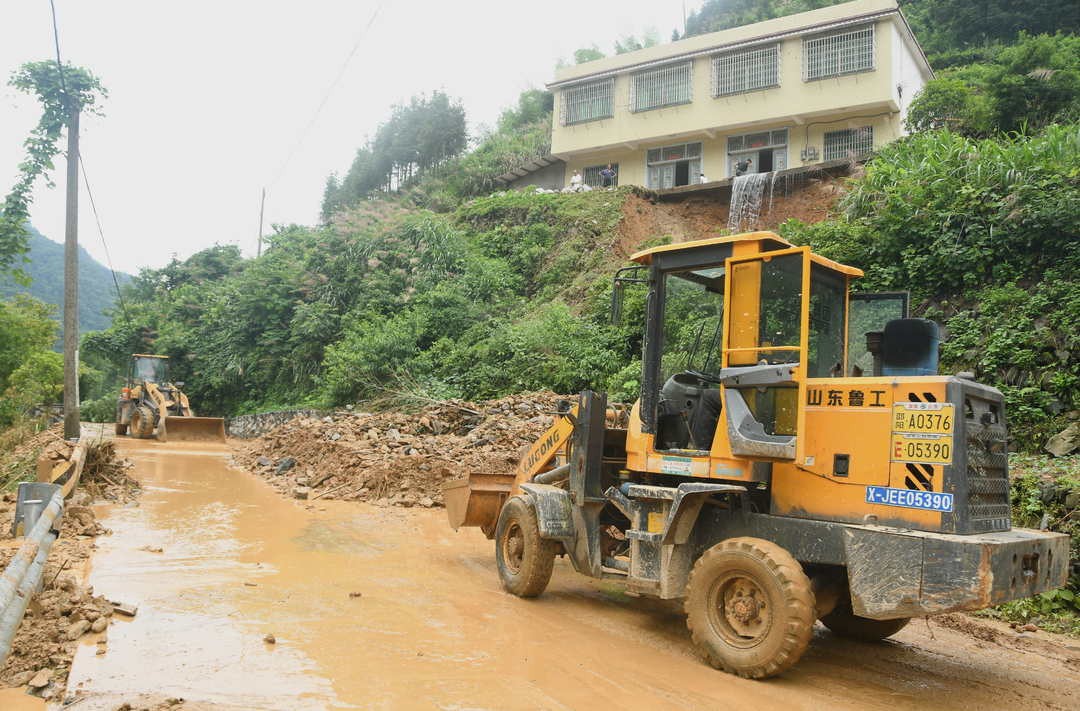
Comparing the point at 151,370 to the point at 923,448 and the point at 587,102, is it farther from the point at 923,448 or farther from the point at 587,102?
the point at 923,448

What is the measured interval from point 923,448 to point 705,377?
1630mm

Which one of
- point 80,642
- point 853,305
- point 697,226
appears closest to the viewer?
point 80,642

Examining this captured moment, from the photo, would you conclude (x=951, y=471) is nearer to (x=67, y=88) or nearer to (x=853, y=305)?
(x=853, y=305)

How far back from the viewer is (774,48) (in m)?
23.4

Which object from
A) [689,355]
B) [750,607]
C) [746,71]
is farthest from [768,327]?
[746,71]

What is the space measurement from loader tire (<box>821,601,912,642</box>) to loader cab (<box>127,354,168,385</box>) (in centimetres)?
2431

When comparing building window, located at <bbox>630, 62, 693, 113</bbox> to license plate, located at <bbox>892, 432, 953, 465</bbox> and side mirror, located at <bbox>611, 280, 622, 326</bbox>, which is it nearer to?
side mirror, located at <bbox>611, 280, 622, 326</bbox>

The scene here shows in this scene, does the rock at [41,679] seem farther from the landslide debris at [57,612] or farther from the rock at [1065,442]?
the rock at [1065,442]

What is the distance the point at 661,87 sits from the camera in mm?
25641

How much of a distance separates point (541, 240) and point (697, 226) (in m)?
5.15

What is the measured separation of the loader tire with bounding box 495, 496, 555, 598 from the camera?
21.1 feet

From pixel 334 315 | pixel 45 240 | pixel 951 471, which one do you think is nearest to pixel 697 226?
pixel 334 315

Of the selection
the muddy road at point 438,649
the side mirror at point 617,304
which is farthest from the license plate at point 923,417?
the side mirror at point 617,304

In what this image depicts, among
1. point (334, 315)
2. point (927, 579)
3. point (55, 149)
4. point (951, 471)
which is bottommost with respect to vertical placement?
point (927, 579)
